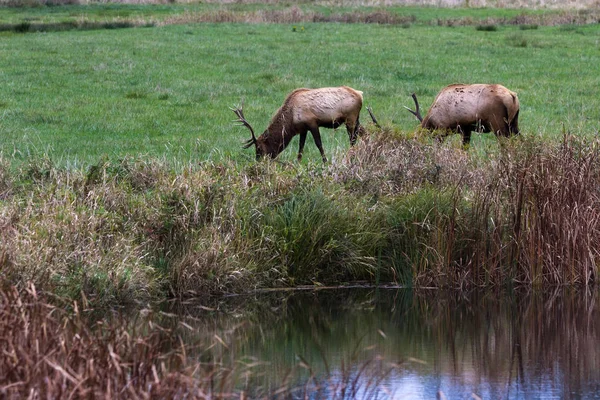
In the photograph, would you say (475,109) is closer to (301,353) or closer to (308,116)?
(308,116)

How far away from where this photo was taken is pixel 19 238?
408 inches

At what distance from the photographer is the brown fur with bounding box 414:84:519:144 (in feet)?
53.4

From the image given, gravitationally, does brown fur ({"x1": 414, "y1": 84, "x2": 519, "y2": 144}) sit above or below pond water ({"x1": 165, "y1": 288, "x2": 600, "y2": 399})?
above

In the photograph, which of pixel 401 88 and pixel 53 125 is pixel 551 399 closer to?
pixel 53 125

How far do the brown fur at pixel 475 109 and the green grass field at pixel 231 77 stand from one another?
0.83 metres

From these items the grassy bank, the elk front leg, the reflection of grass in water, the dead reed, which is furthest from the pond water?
the elk front leg

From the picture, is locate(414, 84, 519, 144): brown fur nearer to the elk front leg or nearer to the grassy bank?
the elk front leg

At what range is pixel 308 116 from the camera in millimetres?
16547

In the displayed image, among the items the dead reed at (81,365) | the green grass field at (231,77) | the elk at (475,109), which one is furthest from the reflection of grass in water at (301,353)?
the elk at (475,109)

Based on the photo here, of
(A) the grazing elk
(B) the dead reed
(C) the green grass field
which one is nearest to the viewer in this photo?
(B) the dead reed

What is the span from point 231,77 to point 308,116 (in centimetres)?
833

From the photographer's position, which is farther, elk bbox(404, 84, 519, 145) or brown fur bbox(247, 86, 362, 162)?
brown fur bbox(247, 86, 362, 162)

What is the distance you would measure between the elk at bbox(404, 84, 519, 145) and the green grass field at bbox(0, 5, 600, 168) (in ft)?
2.73

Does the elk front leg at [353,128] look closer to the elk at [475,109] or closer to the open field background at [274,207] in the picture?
the open field background at [274,207]
